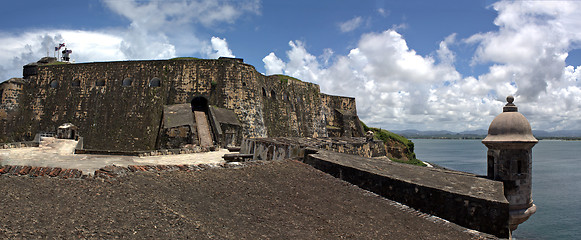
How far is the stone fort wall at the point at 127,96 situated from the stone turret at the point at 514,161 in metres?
18.1

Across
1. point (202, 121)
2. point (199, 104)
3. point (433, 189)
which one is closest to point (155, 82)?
point (199, 104)

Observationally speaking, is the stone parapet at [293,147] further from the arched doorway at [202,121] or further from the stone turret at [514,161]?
the arched doorway at [202,121]

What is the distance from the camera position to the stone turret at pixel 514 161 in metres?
8.59

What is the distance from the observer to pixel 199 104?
26.4 metres

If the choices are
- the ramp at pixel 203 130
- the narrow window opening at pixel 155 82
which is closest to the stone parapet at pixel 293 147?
the ramp at pixel 203 130

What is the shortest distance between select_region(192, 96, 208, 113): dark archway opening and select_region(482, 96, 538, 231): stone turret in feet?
66.0

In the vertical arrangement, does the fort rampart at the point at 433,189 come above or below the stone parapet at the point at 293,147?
below

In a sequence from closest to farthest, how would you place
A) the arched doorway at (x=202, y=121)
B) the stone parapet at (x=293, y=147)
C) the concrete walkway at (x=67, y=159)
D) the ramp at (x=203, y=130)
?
the stone parapet at (x=293, y=147)
the concrete walkway at (x=67, y=159)
the ramp at (x=203, y=130)
the arched doorway at (x=202, y=121)

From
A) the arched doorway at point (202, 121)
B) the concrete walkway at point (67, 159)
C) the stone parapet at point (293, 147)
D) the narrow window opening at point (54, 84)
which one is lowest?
the concrete walkway at point (67, 159)

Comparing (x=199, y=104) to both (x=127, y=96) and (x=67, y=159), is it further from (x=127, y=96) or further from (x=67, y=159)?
(x=67, y=159)

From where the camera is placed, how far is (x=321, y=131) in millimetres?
39906

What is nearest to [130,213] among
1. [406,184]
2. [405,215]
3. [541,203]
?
[405,215]

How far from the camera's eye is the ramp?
21.0m

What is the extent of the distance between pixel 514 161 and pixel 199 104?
21275 mm
